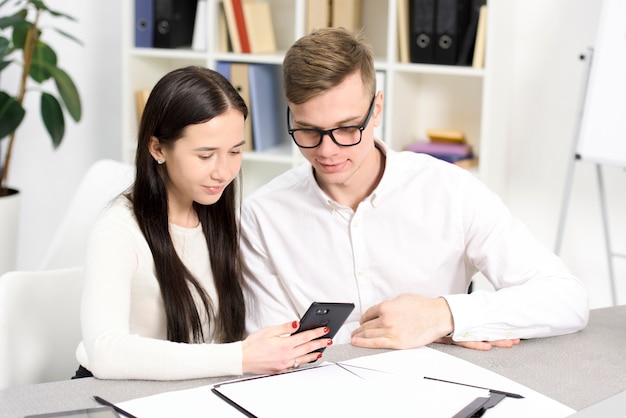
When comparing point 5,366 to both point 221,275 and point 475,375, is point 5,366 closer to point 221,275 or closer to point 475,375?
point 221,275

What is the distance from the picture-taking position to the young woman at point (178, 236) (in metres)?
1.49

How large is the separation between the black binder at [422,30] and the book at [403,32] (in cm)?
2

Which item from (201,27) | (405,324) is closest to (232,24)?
(201,27)

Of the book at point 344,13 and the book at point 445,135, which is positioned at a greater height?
the book at point 344,13

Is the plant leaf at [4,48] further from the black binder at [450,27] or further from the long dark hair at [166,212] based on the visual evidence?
the long dark hair at [166,212]

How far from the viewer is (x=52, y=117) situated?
3.51 meters

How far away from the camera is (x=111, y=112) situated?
13.4 ft

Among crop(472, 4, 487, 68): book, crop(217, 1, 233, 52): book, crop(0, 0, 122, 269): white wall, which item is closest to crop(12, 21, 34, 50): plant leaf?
crop(0, 0, 122, 269): white wall

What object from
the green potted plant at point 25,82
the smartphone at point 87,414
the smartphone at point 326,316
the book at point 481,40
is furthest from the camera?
the green potted plant at point 25,82

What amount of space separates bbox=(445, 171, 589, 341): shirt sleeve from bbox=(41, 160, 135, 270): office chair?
84 centimetres

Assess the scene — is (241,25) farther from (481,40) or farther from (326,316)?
(326,316)

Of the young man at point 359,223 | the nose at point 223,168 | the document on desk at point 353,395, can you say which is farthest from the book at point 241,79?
the document on desk at point 353,395

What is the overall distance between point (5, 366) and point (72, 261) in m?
0.60

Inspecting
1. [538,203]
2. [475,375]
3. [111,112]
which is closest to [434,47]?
[538,203]
